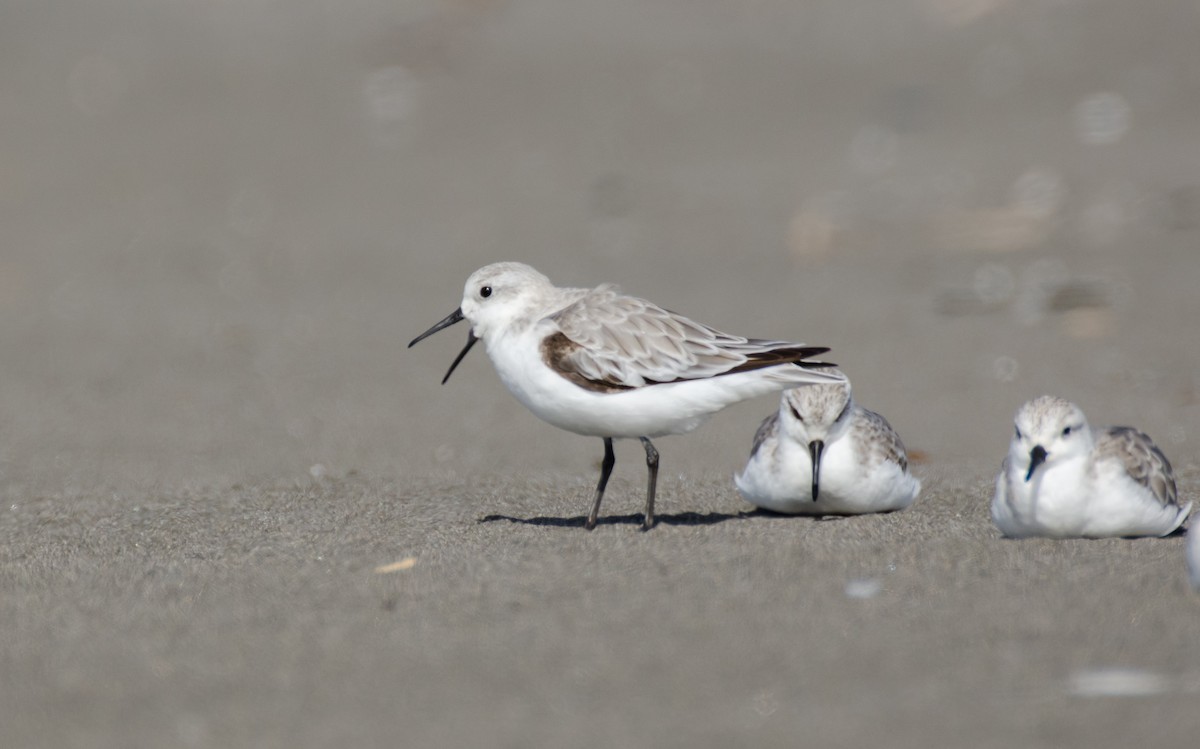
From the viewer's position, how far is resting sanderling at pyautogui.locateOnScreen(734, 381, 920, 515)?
5742mm

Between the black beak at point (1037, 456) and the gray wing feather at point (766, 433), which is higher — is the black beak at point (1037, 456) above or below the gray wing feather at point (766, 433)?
below

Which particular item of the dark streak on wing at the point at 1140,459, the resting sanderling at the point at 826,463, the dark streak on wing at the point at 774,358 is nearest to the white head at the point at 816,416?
the resting sanderling at the point at 826,463

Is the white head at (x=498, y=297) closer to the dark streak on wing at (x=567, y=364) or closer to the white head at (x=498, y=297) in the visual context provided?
the white head at (x=498, y=297)

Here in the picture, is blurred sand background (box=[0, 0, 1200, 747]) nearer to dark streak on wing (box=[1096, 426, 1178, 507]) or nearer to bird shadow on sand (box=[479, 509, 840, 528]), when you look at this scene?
bird shadow on sand (box=[479, 509, 840, 528])

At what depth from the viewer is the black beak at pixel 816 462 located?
18.6ft

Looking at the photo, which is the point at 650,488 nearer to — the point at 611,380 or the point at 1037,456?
the point at 611,380

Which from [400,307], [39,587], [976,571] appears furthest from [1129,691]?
[400,307]

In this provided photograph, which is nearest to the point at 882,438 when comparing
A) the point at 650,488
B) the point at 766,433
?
the point at 766,433

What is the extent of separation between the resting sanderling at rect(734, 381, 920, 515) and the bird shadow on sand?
133 millimetres

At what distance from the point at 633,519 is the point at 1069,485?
5.69 ft

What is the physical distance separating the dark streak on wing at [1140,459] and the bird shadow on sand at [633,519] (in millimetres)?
1355

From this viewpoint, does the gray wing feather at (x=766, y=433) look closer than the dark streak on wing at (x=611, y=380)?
No

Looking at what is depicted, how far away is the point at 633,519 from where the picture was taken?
233 inches

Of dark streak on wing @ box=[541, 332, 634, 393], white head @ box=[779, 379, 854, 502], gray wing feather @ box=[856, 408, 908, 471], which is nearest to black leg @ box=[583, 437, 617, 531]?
dark streak on wing @ box=[541, 332, 634, 393]
